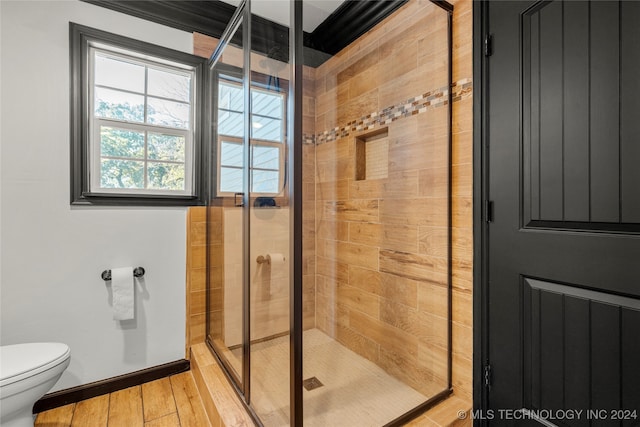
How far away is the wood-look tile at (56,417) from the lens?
1.54 metres

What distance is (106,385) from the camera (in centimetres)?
179

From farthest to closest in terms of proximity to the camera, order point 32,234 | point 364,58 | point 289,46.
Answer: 1. point 364,58
2. point 32,234
3. point 289,46

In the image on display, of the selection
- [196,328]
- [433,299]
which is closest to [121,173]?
[196,328]

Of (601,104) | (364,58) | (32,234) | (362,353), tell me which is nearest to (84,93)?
(32,234)

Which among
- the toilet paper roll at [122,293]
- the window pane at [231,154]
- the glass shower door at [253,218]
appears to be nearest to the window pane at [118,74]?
the glass shower door at [253,218]

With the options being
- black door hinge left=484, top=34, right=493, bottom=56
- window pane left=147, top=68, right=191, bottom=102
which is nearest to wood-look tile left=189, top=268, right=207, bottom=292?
window pane left=147, top=68, right=191, bottom=102

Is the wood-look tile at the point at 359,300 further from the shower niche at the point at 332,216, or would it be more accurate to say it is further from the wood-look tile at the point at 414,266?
Answer: the wood-look tile at the point at 414,266

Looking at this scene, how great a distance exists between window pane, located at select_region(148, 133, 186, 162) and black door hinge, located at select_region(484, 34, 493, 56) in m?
1.85

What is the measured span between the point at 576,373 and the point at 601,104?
0.96 m

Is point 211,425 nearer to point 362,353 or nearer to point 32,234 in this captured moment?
point 362,353

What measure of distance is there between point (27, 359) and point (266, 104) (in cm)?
156

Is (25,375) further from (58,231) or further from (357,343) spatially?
(357,343)

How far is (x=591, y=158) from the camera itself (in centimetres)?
106

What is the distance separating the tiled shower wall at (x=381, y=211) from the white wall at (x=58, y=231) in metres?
0.30
